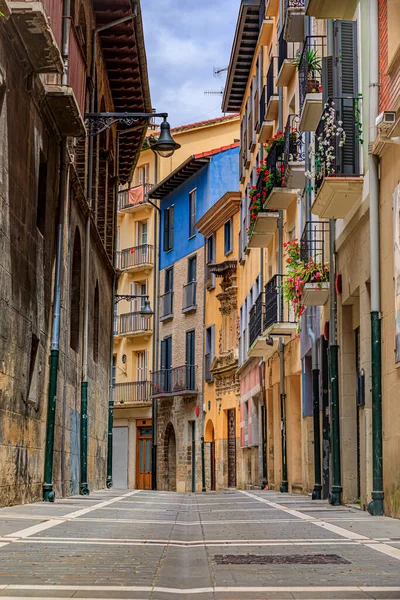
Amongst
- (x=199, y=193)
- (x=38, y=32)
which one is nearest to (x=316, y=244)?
(x=38, y=32)

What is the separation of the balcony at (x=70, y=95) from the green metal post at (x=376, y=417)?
21.6 feet

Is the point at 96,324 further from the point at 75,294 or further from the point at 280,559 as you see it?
the point at 280,559

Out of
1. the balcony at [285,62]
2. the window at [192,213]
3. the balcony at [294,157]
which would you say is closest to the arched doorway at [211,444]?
Answer: the window at [192,213]

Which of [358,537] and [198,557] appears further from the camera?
[358,537]

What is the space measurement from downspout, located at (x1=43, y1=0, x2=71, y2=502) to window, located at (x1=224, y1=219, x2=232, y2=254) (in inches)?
952

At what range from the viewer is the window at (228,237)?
43.7 meters

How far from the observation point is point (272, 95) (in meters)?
29.4

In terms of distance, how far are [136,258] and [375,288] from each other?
40.9m

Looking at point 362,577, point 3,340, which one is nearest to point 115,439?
point 3,340

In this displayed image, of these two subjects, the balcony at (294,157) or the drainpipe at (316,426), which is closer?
the drainpipe at (316,426)

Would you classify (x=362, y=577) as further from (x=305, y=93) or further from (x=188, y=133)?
(x=188, y=133)

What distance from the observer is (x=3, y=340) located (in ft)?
46.4

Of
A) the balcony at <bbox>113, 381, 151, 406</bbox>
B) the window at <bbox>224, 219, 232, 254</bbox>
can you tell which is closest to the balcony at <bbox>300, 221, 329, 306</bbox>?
the window at <bbox>224, 219, 232, 254</bbox>

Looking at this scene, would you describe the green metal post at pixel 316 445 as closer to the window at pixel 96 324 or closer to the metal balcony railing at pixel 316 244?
the metal balcony railing at pixel 316 244
